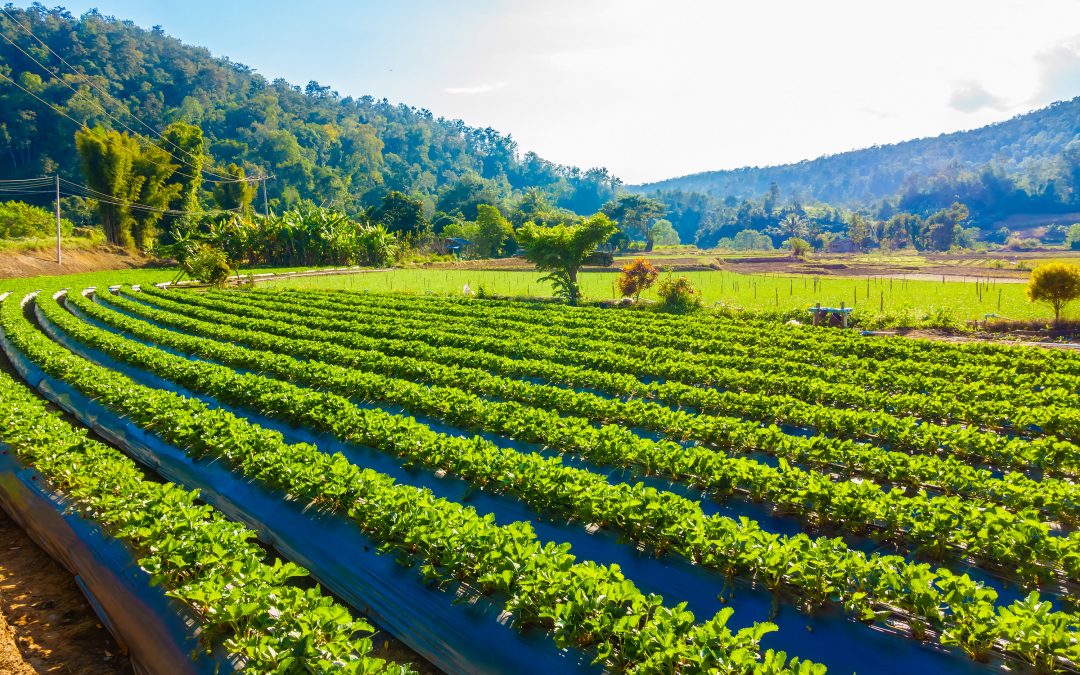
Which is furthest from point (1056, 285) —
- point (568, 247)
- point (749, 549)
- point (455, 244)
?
point (455, 244)

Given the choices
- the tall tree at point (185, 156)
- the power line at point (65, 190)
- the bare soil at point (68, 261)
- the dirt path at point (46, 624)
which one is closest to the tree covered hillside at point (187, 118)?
the power line at point (65, 190)

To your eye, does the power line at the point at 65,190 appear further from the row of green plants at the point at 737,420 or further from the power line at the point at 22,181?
the row of green plants at the point at 737,420

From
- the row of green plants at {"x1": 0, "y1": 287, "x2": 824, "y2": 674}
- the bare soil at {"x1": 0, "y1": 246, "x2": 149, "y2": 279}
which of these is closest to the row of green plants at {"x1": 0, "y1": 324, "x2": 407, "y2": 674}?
the row of green plants at {"x1": 0, "y1": 287, "x2": 824, "y2": 674}

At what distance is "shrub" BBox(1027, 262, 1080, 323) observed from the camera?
58.6ft

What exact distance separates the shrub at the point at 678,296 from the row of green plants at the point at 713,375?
32.1 ft

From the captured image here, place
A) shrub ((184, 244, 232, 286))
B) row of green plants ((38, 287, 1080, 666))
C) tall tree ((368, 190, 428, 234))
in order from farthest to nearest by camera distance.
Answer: tall tree ((368, 190, 428, 234))
shrub ((184, 244, 232, 286))
row of green plants ((38, 287, 1080, 666))

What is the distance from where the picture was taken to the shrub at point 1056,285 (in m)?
17.9

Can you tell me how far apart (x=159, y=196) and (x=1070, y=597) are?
6715 cm

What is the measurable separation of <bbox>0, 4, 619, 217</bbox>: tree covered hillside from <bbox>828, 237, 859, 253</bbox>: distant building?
208 feet

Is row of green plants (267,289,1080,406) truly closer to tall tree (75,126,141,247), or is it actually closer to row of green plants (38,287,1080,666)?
row of green plants (38,287,1080,666)

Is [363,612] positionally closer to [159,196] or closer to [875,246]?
[159,196]

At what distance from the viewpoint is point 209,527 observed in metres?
5.03

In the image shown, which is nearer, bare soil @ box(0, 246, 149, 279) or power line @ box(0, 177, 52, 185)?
bare soil @ box(0, 246, 149, 279)

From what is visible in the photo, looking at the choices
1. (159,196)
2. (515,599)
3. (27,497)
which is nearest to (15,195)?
(159,196)
